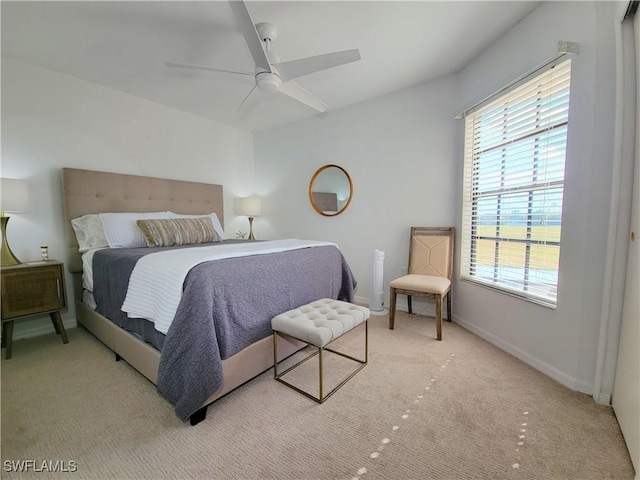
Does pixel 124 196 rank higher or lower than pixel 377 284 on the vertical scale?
higher

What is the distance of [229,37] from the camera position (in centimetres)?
208

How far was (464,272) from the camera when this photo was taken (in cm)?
273

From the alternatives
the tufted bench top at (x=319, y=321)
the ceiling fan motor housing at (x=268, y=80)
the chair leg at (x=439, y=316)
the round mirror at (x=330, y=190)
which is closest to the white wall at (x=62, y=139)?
the round mirror at (x=330, y=190)

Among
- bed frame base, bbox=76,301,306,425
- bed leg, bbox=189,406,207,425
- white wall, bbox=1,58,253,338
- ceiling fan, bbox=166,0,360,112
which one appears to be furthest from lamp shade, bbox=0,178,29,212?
bed leg, bbox=189,406,207,425

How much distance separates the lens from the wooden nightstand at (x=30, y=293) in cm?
206

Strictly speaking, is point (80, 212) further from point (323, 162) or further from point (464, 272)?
point (464, 272)

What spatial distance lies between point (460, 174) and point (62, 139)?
157 inches

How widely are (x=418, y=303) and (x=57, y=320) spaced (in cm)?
356

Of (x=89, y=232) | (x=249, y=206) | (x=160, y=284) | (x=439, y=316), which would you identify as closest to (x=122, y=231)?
(x=89, y=232)

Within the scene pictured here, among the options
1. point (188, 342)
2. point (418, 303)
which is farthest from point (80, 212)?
point (418, 303)

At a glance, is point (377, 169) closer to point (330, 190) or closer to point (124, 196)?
point (330, 190)

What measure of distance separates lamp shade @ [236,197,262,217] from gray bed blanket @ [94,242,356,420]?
210 centimetres

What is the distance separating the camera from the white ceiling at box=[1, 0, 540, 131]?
181 cm

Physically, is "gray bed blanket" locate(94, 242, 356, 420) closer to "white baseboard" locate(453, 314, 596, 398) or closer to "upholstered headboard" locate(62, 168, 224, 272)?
"upholstered headboard" locate(62, 168, 224, 272)
